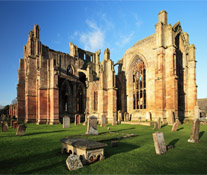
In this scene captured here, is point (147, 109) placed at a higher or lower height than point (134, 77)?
lower

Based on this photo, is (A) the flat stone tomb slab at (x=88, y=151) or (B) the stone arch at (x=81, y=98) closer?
(A) the flat stone tomb slab at (x=88, y=151)

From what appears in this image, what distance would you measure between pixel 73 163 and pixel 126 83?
2035 cm

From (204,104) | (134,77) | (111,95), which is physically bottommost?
(204,104)

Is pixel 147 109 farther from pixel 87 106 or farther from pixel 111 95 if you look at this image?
pixel 87 106

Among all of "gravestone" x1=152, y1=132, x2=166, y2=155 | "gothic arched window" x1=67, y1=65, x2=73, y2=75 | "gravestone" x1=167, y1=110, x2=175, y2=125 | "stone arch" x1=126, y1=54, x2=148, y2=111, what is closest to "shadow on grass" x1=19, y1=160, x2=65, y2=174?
"gravestone" x1=152, y1=132, x2=166, y2=155

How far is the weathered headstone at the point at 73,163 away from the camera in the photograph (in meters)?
4.45

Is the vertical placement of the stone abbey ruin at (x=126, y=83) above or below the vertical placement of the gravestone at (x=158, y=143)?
above

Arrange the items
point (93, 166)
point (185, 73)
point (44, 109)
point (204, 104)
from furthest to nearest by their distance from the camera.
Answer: point (204, 104) → point (185, 73) → point (44, 109) → point (93, 166)

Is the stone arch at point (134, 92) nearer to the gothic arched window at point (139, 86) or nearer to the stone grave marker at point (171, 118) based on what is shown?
the gothic arched window at point (139, 86)

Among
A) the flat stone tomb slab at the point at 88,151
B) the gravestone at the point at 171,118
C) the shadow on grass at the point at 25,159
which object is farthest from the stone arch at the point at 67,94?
the flat stone tomb slab at the point at 88,151

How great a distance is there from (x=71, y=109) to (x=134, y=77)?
1073 cm

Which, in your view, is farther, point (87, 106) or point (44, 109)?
point (87, 106)

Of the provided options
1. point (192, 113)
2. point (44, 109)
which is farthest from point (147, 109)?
point (44, 109)

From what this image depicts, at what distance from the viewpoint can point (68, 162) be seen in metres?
4.50
